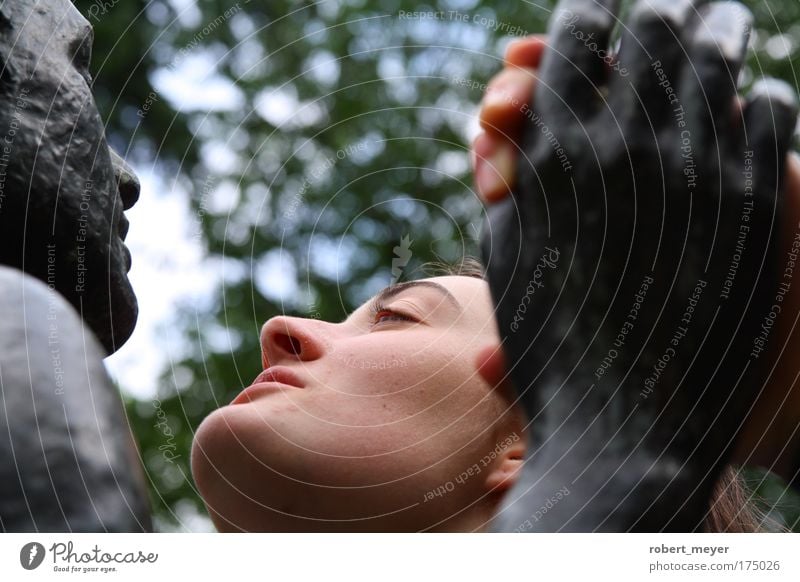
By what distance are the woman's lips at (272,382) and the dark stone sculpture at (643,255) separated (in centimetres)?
44

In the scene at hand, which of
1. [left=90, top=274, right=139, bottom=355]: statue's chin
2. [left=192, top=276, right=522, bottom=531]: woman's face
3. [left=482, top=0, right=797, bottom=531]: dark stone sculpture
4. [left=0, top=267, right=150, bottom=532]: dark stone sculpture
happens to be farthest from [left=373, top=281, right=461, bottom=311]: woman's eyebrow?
[left=0, top=267, right=150, bottom=532]: dark stone sculpture

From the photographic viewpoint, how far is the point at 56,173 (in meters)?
1.24

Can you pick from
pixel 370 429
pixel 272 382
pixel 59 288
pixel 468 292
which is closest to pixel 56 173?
pixel 59 288

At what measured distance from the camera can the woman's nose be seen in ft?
4.84

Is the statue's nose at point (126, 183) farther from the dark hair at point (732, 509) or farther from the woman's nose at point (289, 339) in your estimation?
the dark hair at point (732, 509)

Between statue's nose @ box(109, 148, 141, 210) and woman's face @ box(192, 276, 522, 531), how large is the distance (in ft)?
0.83

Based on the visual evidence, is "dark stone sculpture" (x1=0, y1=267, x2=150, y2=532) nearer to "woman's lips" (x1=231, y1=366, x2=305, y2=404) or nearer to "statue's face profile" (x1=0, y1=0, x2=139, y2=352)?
"statue's face profile" (x1=0, y1=0, x2=139, y2=352)

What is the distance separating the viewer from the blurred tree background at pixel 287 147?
3688 millimetres

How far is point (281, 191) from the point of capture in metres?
4.32

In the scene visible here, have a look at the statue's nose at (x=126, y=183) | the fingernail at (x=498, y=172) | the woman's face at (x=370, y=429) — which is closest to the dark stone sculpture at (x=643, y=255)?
the fingernail at (x=498, y=172)

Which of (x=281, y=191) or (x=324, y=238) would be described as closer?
(x=324, y=238)
